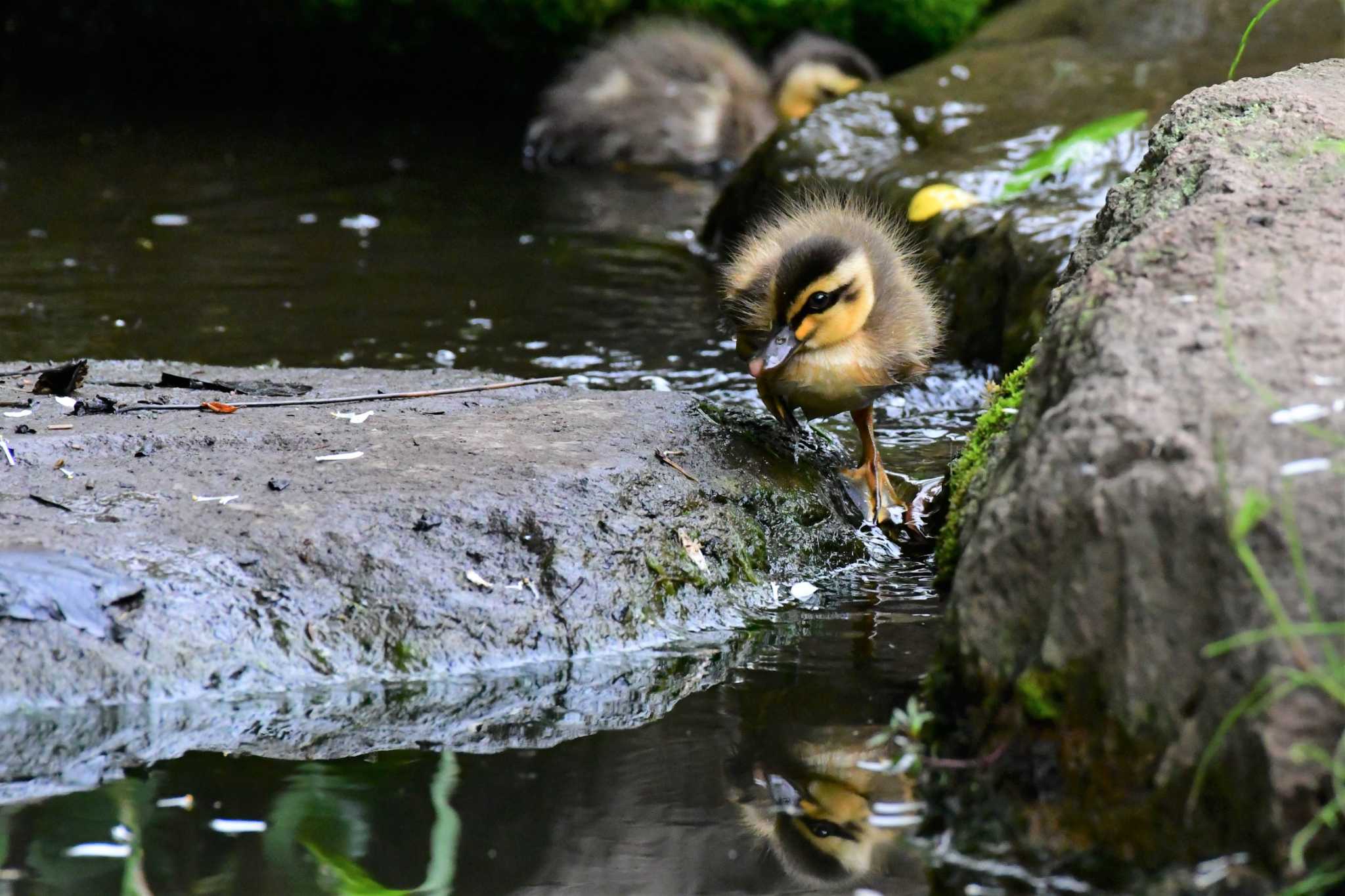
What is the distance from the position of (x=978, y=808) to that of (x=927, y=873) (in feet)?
0.46

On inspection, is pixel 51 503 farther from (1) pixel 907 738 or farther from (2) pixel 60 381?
(1) pixel 907 738

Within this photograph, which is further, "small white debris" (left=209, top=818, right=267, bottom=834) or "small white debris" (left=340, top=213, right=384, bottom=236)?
"small white debris" (left=340, top=213, right=384, bottom=236)

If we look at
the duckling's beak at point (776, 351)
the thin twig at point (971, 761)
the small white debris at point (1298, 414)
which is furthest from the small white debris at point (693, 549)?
the small white debris at point (1298, 414)

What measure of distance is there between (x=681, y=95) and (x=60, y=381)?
6303 millimetres

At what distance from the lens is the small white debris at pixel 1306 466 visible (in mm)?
2068

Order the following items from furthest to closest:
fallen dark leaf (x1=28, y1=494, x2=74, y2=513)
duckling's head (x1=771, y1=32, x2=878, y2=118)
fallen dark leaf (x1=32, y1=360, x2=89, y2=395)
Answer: duckling's head (x1=771, y1=32, x2=878, y2=118) < fallen dark leaf (x1=32, y1=360, x2=89, y2=395) < fallen dark leaf (x1=28, y1=494, x2=74, y2=513)

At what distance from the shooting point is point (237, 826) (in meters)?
2.51

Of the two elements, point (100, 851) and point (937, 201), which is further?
point (937, 201)

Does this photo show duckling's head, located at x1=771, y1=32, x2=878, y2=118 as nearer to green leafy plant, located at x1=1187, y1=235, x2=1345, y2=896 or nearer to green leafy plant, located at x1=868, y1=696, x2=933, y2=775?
green leafy plant, located at x1=868, y1=696, x2=933, y2=775

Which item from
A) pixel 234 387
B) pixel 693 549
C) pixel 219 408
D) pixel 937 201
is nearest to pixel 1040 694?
pixel 693 549

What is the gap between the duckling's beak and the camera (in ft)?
11.9

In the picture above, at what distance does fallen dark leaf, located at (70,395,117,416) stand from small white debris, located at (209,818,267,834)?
1728mm

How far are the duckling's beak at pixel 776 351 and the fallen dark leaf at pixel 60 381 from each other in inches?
76.3

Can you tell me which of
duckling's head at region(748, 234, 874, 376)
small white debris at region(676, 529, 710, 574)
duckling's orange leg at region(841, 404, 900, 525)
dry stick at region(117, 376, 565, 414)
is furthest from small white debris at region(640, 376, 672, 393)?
small white debris at region(676, 529, 710, 574)
